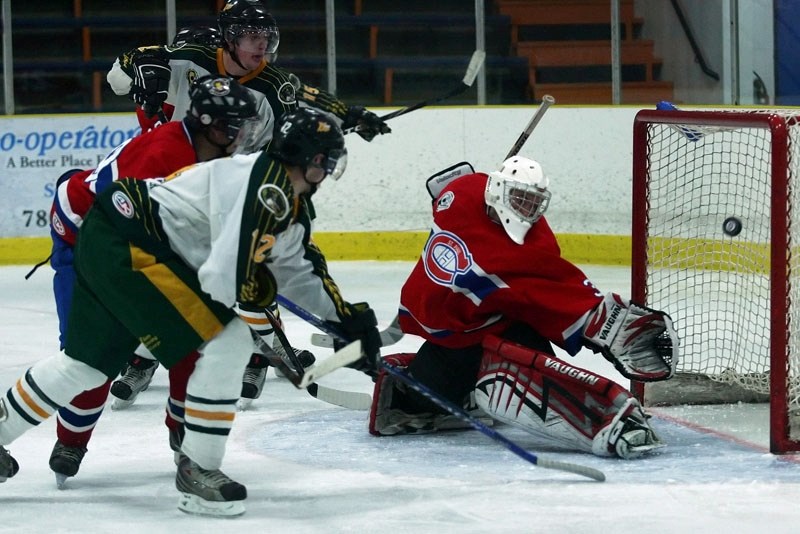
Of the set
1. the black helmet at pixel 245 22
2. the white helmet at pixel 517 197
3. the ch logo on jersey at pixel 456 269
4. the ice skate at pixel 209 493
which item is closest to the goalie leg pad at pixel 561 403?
the ch logo on jersey at pixel 456 269

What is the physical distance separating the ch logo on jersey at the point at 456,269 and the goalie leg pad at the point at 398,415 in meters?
0.30

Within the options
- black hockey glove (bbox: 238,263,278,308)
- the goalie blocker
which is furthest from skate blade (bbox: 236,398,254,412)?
black hockey glove (bbox: 238,263,278,308)

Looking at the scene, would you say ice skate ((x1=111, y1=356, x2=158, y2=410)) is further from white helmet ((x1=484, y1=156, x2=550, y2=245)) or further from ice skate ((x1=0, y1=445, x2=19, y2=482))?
white helmet ((x1=484, y1=156, x2=550, y2=245))

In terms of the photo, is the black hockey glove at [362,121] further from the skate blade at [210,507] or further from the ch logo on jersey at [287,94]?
the skate blade at [210,507]

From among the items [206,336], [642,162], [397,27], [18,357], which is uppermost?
[397,27]

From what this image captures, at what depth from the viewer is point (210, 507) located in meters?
2.87

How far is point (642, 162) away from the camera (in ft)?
12.7

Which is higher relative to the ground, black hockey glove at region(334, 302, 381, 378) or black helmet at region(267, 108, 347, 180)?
black helmet at region(267, 108, 347, 180)

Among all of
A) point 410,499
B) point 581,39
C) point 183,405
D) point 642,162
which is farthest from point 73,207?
point 581,39

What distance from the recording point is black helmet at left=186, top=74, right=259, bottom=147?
123 inches

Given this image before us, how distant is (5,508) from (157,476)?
0.40 m

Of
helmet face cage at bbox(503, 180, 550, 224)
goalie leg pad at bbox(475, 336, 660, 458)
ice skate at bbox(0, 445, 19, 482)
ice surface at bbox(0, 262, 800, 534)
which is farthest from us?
helmet face cage at bbox(503, 180, 550, 224)

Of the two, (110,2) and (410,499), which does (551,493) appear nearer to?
(410,499)

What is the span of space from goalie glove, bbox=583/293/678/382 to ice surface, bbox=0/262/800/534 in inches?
7.3
